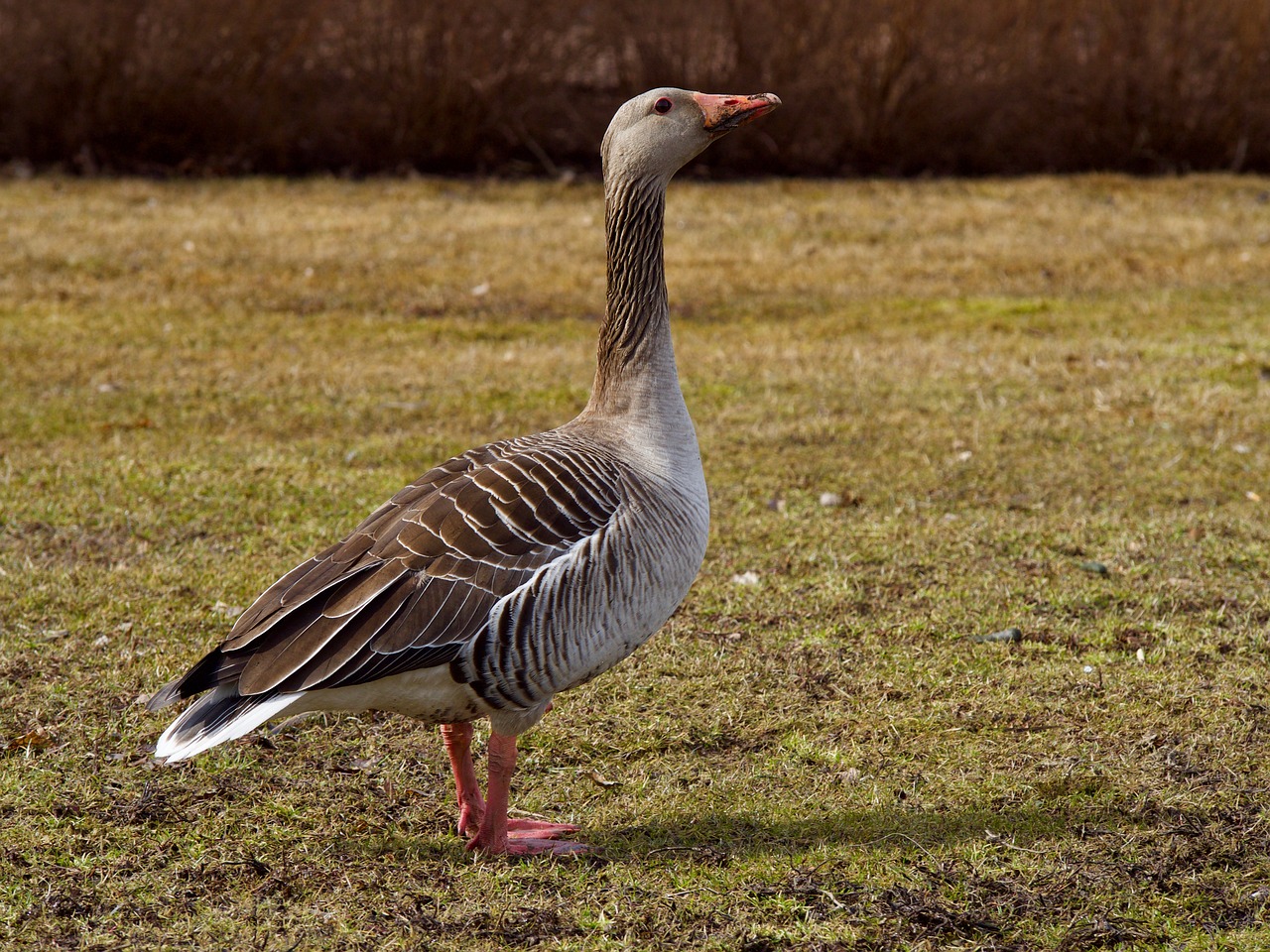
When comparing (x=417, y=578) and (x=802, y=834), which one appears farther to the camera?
(x=802, y=834)

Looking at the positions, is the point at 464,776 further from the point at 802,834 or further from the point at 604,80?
the point at 604,80

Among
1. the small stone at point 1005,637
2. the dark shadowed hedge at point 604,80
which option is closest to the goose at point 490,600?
the small stone at point 1005,637

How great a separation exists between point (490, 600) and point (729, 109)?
1.64 meters

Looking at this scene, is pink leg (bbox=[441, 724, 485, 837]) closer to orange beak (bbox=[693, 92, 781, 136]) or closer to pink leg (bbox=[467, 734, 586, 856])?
pink leg (bbox=[467, 734, 586, 856])

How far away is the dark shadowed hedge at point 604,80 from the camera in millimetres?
13078

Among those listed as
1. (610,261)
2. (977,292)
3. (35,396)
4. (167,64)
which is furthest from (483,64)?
(610,261)

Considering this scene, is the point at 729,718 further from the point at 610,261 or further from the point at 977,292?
the point at 977,292

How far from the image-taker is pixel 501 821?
351 centimetres

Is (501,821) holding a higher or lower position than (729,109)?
lower

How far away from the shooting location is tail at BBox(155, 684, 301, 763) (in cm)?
304

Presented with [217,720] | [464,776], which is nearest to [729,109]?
[464,776]

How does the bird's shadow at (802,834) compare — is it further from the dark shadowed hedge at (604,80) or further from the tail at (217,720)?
the dark shadowed hedge at (604,80)

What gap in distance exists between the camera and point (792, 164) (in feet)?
47.1

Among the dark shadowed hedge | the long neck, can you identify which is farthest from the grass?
the dark shadowed hedge
